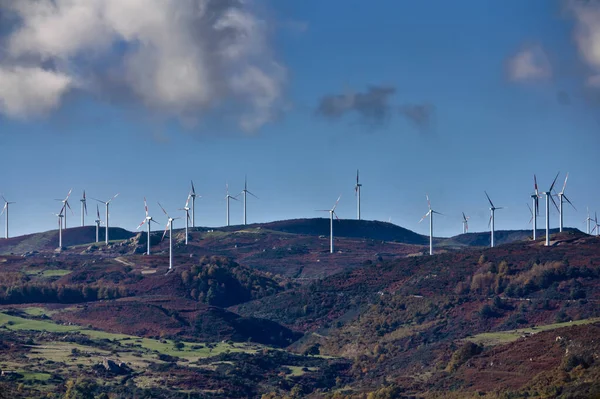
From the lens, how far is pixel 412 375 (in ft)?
447

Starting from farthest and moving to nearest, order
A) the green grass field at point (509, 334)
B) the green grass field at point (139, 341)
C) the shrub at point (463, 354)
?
the green grass field at point (139, 341)
the green grass field at point (509, 334)
the shrub at point (463, 354)

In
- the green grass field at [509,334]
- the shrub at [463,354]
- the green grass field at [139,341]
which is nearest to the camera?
the shrub at [463,354]

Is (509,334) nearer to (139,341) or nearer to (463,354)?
(463,354)

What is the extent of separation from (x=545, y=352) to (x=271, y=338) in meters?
76.4

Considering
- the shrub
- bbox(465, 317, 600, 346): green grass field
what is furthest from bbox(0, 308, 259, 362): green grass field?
the shrub

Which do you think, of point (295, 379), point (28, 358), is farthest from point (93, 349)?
point (295, 379)

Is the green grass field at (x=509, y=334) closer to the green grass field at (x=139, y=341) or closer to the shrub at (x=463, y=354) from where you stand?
the shrub at (x=463, y=354)

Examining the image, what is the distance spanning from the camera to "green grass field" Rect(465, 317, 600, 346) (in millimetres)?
145375

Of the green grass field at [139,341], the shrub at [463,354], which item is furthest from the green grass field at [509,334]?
the green grass field at [139,341]

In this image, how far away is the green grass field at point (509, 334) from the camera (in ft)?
477

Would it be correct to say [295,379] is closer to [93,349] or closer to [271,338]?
[93,349]

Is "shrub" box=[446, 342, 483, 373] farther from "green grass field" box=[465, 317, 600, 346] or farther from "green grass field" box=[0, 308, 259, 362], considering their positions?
"green grass field" box=[0, 308, 259, 362]

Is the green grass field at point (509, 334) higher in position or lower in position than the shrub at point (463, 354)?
higher

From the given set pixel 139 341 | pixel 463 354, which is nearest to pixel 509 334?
pixel 463 354
